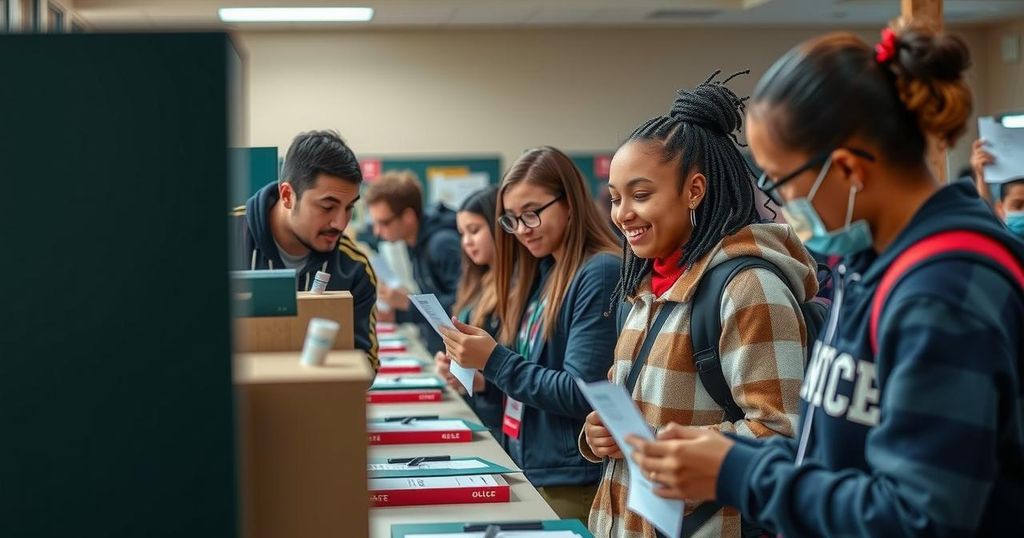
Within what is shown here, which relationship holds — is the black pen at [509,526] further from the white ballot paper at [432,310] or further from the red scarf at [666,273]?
the white ballot paper at [432,310]

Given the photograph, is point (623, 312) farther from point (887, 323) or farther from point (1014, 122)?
point (1014, 122)

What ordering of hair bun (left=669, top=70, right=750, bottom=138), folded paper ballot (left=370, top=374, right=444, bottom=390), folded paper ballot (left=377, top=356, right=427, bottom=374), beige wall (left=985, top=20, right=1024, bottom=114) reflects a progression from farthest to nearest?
beige wall (left=985, top=20, right=1024, bottom=114) → folded paper ballot (left=377, top=356, right=427, bottom=374) → folded paper ballot (left=370, top=374, right=444, bottom=390) → hair bun (left=669, top=70, right=750, bottom=138)

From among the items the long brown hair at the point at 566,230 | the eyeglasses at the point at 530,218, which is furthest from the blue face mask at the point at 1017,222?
the eyeglasses at the point at 530,218

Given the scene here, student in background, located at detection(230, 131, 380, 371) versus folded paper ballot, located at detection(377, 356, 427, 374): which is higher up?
student in background, located at detection(230, 131, 380, 371)

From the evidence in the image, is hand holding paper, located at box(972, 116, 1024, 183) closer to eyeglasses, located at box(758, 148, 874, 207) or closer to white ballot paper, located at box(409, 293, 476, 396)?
white ballot paper, located at box(409, 293, 476, 396)

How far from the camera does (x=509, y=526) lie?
1.87 meters

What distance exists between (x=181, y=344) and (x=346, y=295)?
508 mm

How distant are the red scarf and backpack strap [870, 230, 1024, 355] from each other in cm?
80

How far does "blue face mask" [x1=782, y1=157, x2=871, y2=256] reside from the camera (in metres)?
1.24

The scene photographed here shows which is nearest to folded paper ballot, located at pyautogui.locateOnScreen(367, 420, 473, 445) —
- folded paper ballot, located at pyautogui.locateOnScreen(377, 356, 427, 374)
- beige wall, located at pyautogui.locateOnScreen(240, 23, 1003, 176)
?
folded paper ballot, located at pyautogui.locateOnScreen(377, 356, 427, 374)

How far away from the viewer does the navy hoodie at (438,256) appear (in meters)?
5.09

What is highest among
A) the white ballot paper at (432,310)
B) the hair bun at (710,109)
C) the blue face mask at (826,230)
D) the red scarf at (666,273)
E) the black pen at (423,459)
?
the hair bun at (710,109)

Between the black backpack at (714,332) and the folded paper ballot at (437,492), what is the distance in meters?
0.47

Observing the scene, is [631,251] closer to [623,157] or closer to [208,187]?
[623,157]
